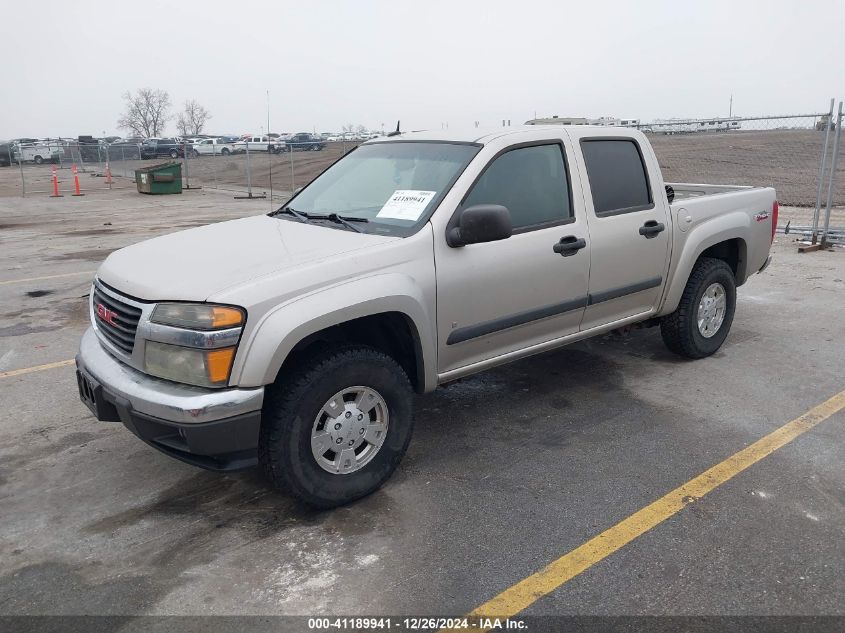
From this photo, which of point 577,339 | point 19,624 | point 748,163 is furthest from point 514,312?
point 748,163

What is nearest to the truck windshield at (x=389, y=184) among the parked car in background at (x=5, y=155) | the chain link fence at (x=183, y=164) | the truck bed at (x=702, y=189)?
the truck bed at (x=702, y=189)

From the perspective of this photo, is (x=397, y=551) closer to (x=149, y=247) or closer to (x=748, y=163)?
(x=149, y=247)

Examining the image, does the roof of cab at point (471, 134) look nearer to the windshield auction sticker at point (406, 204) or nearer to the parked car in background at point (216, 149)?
the windshield auction sticker at point (406, 204)

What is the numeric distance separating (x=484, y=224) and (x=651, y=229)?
1724mm

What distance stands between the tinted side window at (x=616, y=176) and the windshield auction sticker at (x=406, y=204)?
122 centimetres

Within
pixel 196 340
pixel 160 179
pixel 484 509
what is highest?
pixel 160 179

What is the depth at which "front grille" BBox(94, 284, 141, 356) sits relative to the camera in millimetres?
3242

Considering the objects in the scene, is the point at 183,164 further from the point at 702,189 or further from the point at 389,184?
the point at 389,184

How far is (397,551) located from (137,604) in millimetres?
1055

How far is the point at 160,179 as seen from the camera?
22875 mm

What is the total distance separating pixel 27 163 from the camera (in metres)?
46.8

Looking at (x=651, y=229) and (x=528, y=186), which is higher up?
(x=528, y=186)

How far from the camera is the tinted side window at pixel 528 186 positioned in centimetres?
393

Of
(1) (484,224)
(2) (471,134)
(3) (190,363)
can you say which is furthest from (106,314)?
(2) (471,134)
